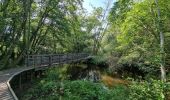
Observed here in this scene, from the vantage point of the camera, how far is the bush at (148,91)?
877 centimetres

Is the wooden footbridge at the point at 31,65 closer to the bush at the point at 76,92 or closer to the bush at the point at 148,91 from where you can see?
the bush at the point at 76,92

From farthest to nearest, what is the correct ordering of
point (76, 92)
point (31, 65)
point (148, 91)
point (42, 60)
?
1. point (42, 60)
2. point (31, 65)
3. point (76, 92)
4. point (148, 91)

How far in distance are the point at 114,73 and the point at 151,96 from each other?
16808 millimetres

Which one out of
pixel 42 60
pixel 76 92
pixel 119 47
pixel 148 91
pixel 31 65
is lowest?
pixel 76 92

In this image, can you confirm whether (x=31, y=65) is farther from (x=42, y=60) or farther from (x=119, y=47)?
(x=119, y=47)

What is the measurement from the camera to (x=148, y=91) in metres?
9.04

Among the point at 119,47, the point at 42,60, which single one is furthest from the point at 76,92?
the point at 119,47

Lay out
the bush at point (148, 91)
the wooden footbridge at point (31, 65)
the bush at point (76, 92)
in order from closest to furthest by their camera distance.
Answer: the bush at point (148, 91), the bush at point (76, 92), the wooden footbridge at point (31, 65)

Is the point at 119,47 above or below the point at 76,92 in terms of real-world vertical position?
above

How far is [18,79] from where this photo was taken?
13.8 m

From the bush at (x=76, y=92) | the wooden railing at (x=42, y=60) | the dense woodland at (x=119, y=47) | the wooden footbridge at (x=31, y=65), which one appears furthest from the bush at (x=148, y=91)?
the wooden railing at (x=42, y=60)

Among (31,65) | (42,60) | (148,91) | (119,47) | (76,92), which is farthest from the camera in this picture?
(119,47)

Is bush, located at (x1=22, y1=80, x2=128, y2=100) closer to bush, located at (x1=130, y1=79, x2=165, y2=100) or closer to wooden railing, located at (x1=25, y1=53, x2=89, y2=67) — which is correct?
bush, located at (x1=130, y1=79, x2=165, y2=100)

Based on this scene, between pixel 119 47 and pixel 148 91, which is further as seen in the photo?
pixel 119 47
